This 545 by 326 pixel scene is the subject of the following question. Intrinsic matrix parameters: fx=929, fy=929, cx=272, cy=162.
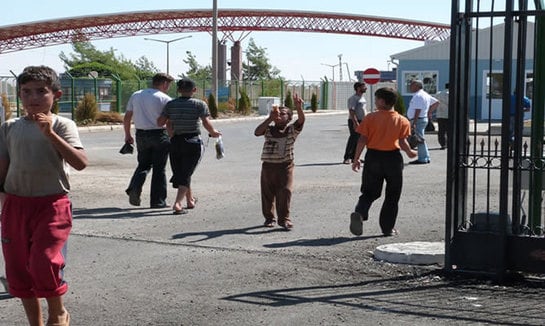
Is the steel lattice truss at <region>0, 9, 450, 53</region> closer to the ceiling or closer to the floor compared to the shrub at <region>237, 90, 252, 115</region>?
closer to the ceiling

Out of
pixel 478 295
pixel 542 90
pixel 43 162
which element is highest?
pixel 542 90

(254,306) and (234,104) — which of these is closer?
(254,306)

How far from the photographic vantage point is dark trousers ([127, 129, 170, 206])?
474 inches

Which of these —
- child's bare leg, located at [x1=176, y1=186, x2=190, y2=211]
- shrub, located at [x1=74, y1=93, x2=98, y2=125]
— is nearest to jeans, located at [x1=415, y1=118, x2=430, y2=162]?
child's bare leg, located at [x1=176, y1=186, x2=190, y2=211]

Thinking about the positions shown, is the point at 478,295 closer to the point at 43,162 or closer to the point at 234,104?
the point at 43,162

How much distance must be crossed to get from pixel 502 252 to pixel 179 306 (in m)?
2.71

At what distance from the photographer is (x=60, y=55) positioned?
311ft

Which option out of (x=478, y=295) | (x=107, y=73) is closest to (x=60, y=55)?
(x=107, y=73)

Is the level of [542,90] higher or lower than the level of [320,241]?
higher

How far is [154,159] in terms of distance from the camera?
12102 mm

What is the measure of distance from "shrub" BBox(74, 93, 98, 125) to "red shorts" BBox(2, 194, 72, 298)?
30907 millimetres

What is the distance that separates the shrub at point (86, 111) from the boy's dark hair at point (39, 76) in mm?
30897

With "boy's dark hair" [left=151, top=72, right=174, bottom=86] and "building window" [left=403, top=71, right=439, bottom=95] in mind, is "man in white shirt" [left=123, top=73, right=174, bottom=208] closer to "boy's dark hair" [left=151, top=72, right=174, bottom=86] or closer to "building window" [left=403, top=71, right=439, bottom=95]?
"boy's dark hair" [left=151, top=72, right=174, bottom=86]

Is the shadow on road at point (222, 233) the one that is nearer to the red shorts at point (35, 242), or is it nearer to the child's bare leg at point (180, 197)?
the child's bare leg at point (180, 197)
